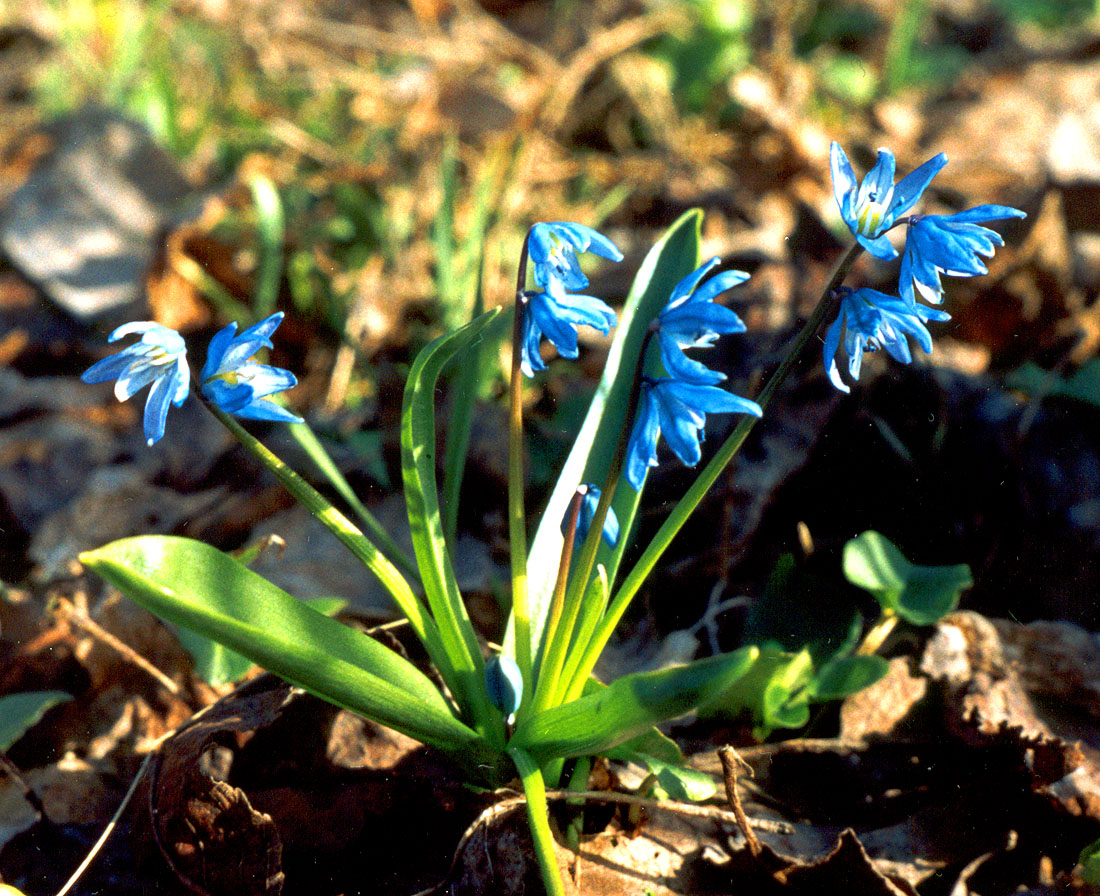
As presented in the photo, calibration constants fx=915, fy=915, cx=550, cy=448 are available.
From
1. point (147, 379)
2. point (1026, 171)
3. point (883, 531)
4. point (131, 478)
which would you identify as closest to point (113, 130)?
point (131, 478)

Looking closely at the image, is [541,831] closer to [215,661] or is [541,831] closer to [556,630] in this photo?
[556,630]

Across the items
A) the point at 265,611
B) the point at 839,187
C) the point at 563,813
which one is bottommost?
the point at 563,813

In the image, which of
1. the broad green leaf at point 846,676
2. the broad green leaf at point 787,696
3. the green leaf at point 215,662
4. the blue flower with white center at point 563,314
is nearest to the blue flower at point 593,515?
the blue flower with white center at point 563,314

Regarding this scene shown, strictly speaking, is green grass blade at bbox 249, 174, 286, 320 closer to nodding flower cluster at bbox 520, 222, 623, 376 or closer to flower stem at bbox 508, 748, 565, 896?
nodding flower cluster at bbox 520, 222, 623, 376

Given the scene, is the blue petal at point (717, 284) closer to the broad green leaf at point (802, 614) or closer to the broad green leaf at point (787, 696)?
the broad green leaf at point (787, 696)

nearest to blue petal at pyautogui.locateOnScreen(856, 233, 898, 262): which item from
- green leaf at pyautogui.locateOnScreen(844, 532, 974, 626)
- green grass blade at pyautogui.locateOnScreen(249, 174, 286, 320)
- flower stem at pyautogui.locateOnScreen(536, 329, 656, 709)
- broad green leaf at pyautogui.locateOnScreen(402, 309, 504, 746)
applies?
flower stem at pyautogui.locateOnScreen(536, 329, 656, 709)

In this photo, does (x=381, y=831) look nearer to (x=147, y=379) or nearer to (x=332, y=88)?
(x=147, y=379)
